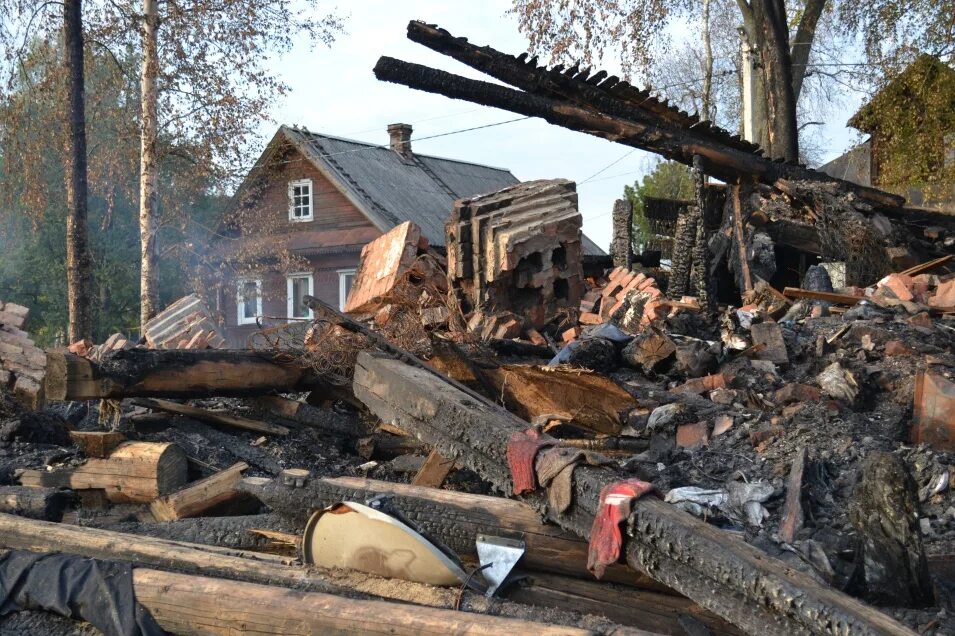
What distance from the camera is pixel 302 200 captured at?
23469 millimetres

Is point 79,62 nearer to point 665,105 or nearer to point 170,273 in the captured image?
point 665,105

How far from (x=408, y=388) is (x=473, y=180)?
22.6 metres

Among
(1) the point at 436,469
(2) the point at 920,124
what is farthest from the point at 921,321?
(2) the point at 920,124

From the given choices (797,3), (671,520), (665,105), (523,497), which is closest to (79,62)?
(665,105)

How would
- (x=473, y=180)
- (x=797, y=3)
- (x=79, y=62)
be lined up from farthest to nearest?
(x=473, y=180) → (x=797, y=3) → (x=79, y=62)

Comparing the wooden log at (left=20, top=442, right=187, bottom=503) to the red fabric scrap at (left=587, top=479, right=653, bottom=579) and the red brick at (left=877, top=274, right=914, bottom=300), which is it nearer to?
the red fabric scrap at (left=587, top=479, right=653, bottom=579)

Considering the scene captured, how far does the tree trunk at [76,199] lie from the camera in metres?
12.4

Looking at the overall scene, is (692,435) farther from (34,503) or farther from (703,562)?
(34,503)

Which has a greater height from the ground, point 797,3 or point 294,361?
point 797,3

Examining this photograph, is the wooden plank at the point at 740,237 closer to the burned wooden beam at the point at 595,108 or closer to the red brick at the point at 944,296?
the burned wooden beam at the point at 595,108

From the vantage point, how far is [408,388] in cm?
512

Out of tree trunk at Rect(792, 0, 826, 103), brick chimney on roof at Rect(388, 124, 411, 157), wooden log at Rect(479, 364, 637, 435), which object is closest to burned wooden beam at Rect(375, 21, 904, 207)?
wooden log at Rect(479, 364, 637, 435)

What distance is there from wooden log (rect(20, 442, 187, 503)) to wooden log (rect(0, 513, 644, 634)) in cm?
73

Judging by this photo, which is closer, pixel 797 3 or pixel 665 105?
pixel 665 105
